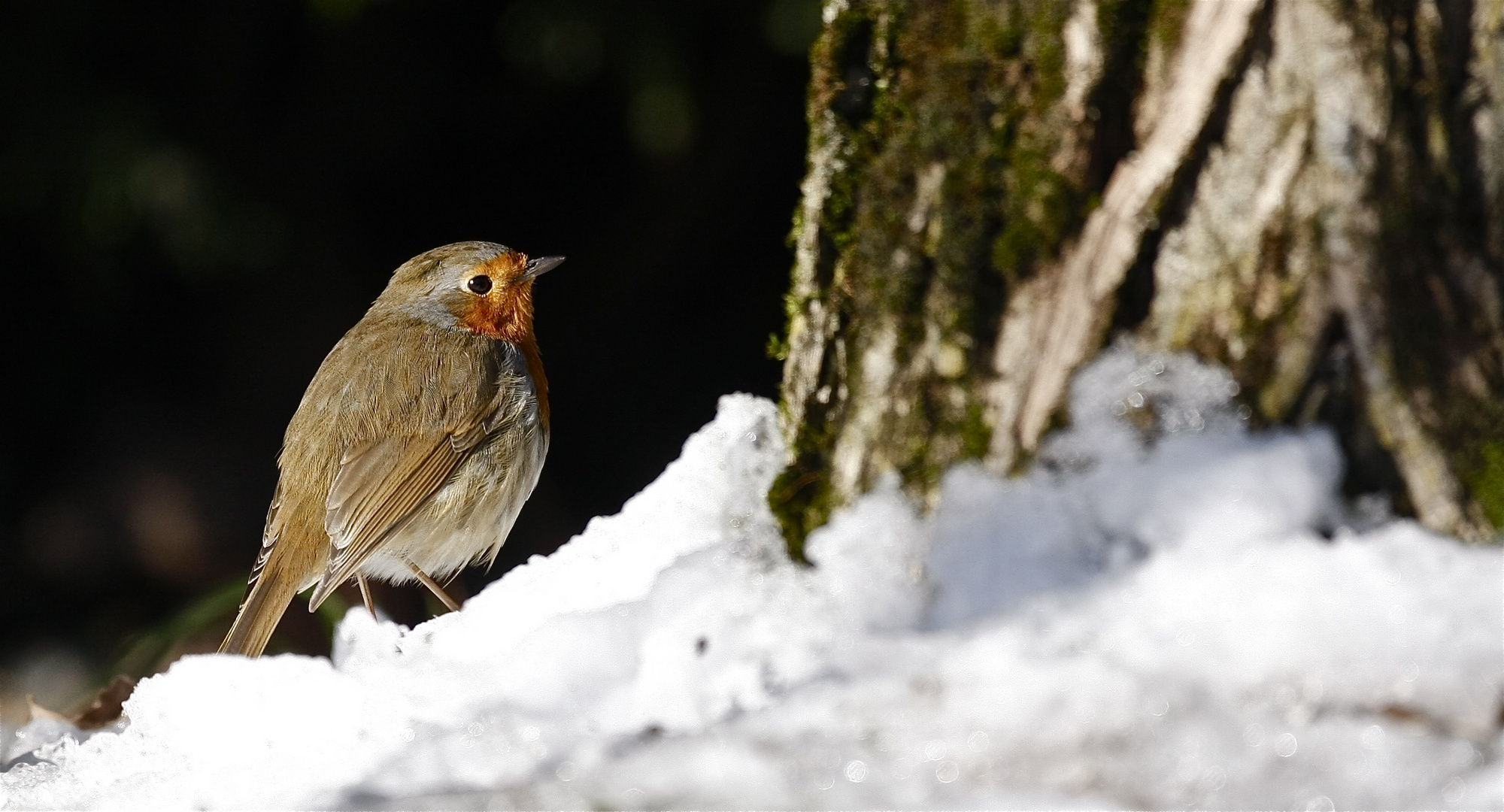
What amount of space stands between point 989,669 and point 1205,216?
62 cm

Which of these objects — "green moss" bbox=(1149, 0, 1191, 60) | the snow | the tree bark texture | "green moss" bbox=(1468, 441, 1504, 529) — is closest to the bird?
the snow

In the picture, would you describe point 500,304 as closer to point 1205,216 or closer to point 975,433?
point 975,433

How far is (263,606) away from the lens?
8.85ft

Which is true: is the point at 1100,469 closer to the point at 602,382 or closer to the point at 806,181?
the point at 806,181

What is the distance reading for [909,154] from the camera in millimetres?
1575

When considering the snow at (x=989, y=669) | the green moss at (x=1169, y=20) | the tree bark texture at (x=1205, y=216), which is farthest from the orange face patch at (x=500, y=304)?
the green moss at (x=1169, y=20)

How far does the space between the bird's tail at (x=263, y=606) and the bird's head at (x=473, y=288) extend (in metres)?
0.76

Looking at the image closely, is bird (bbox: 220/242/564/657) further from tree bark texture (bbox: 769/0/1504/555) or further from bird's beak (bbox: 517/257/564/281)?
tree bark texture (bbox: 769/0/1504/555)

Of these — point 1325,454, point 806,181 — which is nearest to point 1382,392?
point 1325,454

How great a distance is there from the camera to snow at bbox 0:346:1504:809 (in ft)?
4.04

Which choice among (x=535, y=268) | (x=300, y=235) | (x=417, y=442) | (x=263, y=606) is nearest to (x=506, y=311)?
(x=535, y=268)

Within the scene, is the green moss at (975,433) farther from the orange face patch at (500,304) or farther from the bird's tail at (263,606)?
the orange face patch at (500,304)

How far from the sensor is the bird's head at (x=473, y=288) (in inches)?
126

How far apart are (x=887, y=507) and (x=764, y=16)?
322cm
